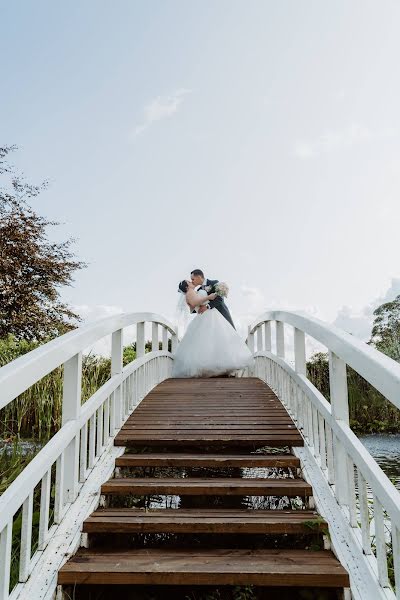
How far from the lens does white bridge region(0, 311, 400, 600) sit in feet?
7.48

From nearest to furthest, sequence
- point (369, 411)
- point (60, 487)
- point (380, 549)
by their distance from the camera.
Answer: point (380, 549) < point (60, 487) < point (369, 411)

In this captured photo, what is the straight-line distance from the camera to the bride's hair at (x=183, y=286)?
9.53 metres

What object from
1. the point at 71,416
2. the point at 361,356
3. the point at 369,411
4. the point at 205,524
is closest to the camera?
the point at 361,356

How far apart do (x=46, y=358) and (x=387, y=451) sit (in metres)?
7.44

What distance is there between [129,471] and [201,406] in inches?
55.9

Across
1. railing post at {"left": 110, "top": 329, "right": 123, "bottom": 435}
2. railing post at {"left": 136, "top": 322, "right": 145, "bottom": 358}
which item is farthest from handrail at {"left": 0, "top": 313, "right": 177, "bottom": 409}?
railing post at {"left": 136, "top": 322, "right": 145, "bottom": 358}

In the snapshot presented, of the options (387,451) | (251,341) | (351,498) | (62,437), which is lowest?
(387,451)

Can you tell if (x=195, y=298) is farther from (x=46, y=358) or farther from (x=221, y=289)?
(x=46, y=358)

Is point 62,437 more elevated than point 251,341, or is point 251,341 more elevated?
point 251,341

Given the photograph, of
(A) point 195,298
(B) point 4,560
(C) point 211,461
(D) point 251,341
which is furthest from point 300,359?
(D) point 251,341

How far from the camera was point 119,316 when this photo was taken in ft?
15.1

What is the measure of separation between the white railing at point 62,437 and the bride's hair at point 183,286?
165 inches

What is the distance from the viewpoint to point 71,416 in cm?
321

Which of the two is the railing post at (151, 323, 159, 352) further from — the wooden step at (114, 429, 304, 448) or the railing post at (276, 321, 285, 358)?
the wooden step at (114, 429, 304, 448)
